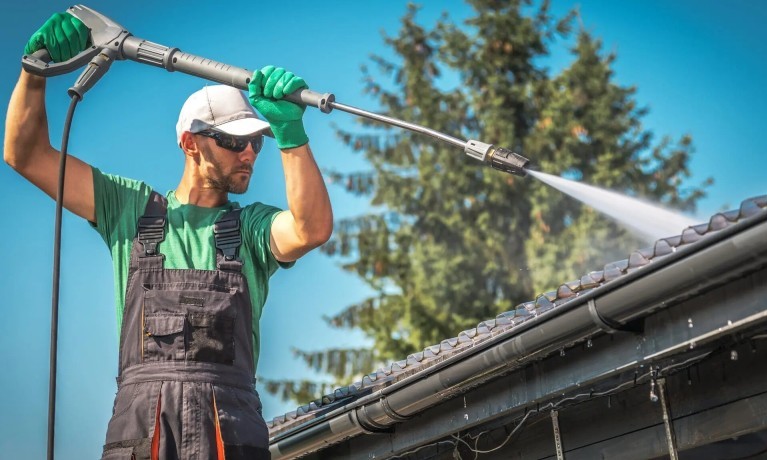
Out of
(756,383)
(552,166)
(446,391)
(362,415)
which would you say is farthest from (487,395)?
(552,166)

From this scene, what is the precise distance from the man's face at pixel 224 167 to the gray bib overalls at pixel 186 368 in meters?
0.36

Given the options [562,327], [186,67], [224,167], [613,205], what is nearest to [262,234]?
[224,167]

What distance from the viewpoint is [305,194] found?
11.0ft

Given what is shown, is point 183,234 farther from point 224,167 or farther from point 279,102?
point 279,102

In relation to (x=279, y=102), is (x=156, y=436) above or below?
below

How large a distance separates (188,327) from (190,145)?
2.64 ft

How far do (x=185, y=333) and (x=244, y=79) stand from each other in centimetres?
86

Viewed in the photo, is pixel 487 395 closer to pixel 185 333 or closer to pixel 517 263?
pixel 185 333

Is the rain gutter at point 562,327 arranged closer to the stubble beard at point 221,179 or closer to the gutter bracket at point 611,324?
the gutter bracket at point 611,324

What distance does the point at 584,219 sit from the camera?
56.7 feet

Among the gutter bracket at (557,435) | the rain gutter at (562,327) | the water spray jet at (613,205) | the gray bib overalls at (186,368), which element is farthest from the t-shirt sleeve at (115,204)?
the gutter bracket at (557,435)

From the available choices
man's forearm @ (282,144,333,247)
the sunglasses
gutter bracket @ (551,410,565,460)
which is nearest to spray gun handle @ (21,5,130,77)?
the sunglasses

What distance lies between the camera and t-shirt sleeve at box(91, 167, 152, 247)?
11.8ft

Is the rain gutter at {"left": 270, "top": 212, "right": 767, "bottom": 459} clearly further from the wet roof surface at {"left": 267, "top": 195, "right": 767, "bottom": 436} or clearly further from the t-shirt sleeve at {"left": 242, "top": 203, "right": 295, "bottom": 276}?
the t-shirt sleeve at {"left": 242, "top": 203, "right": 295, "bottom": 276}
